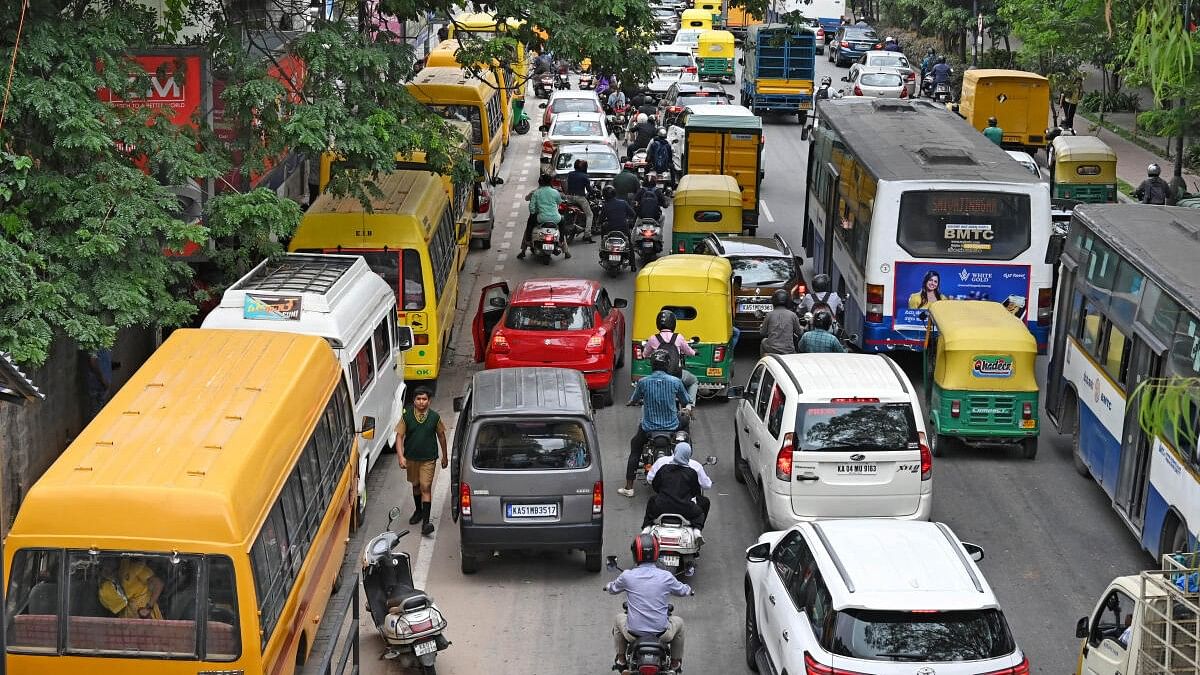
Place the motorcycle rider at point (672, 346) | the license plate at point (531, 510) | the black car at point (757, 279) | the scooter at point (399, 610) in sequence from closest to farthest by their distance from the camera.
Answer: the scooter at point (399, 610), the license plate at point (531, 510), the motorcycle rider at point (672, 346), the black car at point (757, 279)

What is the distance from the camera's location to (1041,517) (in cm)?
1659

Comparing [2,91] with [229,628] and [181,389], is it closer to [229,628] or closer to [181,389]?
[181,389]

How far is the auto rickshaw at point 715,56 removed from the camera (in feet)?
192

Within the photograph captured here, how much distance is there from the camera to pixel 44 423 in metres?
17.1

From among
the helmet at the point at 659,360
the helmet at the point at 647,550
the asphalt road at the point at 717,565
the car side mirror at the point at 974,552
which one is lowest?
the asphalt road at the point at 717,565

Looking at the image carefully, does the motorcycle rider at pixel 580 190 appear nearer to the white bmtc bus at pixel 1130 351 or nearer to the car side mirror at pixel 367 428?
the white bmtc bus at pixel 1130 351

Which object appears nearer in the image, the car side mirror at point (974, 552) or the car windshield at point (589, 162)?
the car side mirror at point (974, 552)

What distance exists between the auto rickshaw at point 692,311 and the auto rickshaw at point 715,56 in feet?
130

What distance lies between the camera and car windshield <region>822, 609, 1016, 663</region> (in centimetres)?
998

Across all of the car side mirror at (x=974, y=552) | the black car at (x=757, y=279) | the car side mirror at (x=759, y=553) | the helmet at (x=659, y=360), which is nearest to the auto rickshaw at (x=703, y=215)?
the black car at (x=757, y=279)

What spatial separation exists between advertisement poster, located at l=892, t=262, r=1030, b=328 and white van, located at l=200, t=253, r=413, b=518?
6676 mm

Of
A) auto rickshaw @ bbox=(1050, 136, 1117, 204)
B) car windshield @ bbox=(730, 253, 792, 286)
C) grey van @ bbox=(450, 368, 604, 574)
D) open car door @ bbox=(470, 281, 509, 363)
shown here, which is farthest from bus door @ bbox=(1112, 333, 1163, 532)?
auto rickshaw @ bbox=(1050, 136, 1117, 204)

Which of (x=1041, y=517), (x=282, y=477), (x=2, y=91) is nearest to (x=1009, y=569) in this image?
(x=1041, y=517)

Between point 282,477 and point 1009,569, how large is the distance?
729cm
